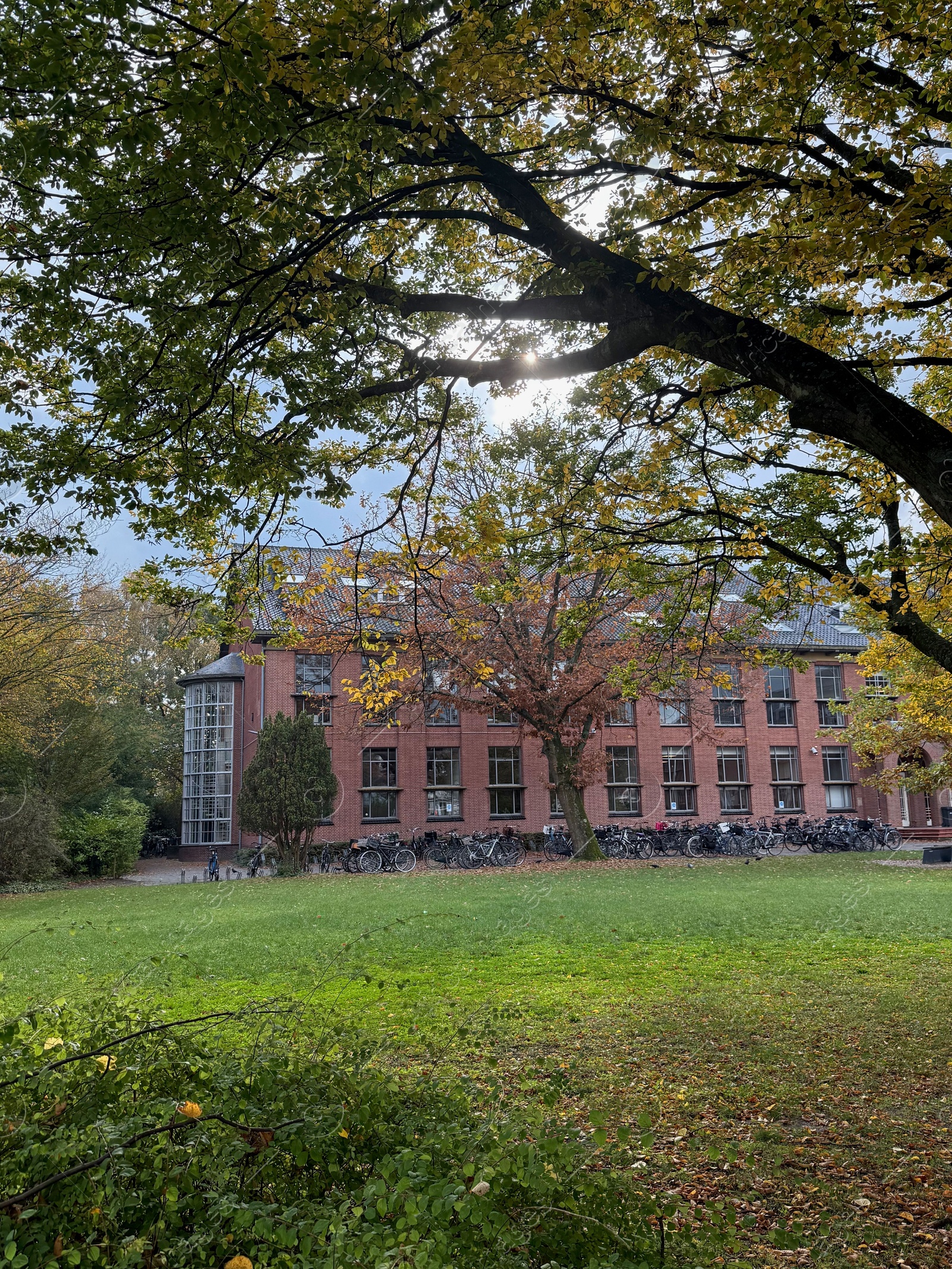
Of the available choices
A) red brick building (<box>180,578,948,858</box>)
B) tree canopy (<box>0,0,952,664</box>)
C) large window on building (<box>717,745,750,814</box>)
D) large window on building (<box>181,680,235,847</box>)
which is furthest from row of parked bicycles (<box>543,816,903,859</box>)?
tree canopy (<box>0,0,952,664</box>)

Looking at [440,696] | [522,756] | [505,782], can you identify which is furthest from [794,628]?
[440,696]

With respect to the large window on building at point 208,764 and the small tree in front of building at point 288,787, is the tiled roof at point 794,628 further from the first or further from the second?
the large window on building at point 208,764

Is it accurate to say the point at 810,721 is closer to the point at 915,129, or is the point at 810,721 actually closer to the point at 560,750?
the point at 560,750

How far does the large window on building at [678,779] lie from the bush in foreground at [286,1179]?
108ft

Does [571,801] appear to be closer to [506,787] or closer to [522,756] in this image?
[506,787]

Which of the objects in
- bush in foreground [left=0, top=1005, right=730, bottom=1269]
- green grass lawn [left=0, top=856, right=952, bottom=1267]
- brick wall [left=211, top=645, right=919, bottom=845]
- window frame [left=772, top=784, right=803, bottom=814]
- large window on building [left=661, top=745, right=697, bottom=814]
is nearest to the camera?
bush in foreground [left=0, top=1005, right=730, bottom=1269]

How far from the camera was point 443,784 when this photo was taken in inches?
1258

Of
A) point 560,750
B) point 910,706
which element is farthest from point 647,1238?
point 560,750

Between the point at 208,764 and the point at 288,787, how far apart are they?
8344 mm

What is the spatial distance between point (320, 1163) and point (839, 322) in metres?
7.34

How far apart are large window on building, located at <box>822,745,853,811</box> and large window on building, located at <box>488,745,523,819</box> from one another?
1385 centimetres

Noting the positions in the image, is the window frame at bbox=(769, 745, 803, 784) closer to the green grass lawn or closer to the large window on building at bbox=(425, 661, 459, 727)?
the large window on building at bbox=(425, 661, 459, 727)

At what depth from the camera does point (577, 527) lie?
8508 mm

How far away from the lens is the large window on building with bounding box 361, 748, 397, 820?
31.0m
